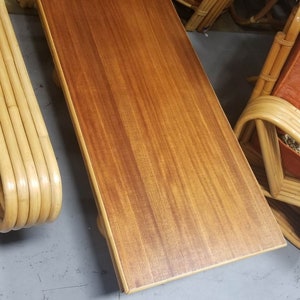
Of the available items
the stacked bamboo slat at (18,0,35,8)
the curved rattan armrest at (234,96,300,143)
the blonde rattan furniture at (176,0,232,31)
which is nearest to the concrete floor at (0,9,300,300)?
the stacked bamboo slat at (18,0,35,8)

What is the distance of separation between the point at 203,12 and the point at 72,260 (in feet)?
4.36

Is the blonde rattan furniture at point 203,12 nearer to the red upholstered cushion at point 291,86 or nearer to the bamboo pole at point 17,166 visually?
the red upholstered cushion at point 291,86

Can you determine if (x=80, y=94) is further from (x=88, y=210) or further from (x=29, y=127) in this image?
(x=88, y=210)

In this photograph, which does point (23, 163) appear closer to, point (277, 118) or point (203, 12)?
point (277, 118)

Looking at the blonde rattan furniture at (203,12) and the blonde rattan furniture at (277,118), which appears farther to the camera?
the blonde rattan furniture at (203,12)

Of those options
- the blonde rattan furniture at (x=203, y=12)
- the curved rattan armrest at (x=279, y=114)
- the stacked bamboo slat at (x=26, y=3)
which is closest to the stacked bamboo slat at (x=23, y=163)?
the curved rattan armrest at (x=279, y=114)

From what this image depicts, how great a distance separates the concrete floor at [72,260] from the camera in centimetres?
131

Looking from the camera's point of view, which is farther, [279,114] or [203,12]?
[203,12]

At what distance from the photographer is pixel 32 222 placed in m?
1.00

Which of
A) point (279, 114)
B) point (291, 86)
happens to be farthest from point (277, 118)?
point (291, 86)

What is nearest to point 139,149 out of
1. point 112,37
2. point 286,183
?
point 112,37

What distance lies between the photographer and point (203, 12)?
2049 millimetres

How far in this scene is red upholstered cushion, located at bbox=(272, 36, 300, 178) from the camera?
4.26ft

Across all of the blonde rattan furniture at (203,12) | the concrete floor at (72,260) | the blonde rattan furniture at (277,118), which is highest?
the blonde rattan furniture at (277,118)
